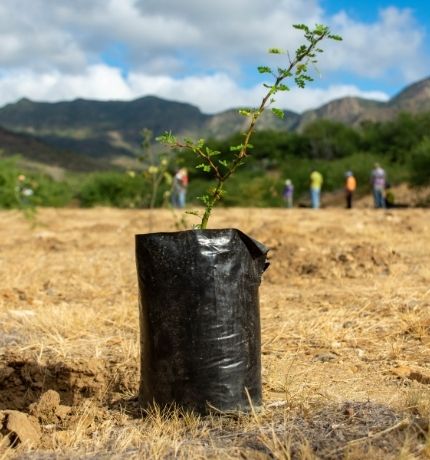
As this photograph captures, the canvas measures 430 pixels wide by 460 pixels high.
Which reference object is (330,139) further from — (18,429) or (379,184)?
(18,429)

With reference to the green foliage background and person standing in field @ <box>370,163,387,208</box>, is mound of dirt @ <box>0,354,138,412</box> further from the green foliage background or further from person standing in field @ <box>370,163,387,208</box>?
person standing in field @ <box>370,163,387,208</box>

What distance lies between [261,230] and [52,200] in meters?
17.8

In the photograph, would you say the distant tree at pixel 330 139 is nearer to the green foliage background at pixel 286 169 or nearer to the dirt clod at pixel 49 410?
the green foliage background at pixel 286 169

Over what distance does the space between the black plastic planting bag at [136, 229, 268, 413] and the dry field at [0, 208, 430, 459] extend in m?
Answer: 0.09

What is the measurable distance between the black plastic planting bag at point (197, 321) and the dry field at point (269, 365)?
0.09 metres

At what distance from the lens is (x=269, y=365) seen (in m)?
3.02

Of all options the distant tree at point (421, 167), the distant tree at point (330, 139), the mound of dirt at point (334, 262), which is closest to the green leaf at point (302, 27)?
the mound of dirt at point (334, 262)

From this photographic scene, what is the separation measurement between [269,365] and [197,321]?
2.69ft

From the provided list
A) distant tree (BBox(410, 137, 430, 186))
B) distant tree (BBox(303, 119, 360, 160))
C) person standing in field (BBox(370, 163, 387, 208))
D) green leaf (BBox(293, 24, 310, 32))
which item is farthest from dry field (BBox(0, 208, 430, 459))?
distant tree (BBox(303, 119, 360, 160))

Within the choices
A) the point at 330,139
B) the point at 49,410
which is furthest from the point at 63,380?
the point at 330,139

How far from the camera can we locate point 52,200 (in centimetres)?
2452

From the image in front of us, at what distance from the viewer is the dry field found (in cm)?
206

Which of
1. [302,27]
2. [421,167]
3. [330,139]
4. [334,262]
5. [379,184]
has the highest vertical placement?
[330,139]

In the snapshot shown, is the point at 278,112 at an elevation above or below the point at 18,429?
above
